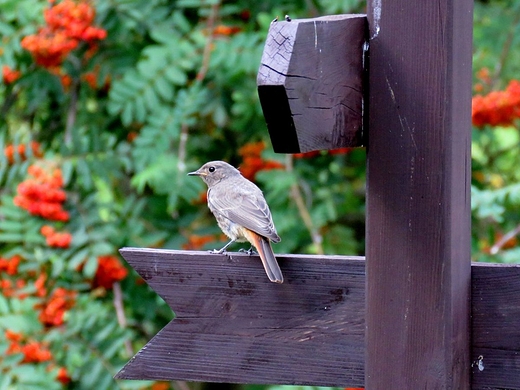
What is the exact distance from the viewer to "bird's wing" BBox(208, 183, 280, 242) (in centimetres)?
271

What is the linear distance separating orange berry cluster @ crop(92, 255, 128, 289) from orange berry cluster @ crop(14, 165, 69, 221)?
240 millimetres

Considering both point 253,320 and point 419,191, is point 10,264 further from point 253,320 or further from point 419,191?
point 419,191

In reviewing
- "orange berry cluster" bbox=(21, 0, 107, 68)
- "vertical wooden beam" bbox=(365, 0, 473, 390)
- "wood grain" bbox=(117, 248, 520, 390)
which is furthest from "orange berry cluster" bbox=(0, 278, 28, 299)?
"vertical wooden beam" bbox=(365, 0, 473, 390)

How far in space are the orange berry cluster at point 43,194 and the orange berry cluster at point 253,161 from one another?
89cm

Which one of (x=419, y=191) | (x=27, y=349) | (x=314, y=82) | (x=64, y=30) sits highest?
(x=314, y=82)

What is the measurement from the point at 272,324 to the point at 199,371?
0.19 m

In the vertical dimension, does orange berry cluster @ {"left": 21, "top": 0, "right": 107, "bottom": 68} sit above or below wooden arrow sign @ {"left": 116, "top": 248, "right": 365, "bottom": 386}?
above

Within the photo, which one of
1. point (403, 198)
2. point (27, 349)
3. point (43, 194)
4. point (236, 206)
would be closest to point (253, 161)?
point (236, 206)

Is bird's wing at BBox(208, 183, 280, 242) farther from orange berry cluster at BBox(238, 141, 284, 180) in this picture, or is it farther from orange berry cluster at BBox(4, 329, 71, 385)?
orange berry cluster at BBox(4, 329, 71, 385)

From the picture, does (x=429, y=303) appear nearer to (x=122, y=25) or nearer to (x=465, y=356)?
(x=465, y=356)

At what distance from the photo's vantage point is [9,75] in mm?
3867

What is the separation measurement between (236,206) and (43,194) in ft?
2.65

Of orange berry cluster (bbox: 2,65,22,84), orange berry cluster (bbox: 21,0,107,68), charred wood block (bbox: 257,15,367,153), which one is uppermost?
charred wood block (bbox: 257,15,367,153)

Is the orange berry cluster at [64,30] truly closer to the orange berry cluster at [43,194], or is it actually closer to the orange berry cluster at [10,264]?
the orange berry cluster at [43,194]
